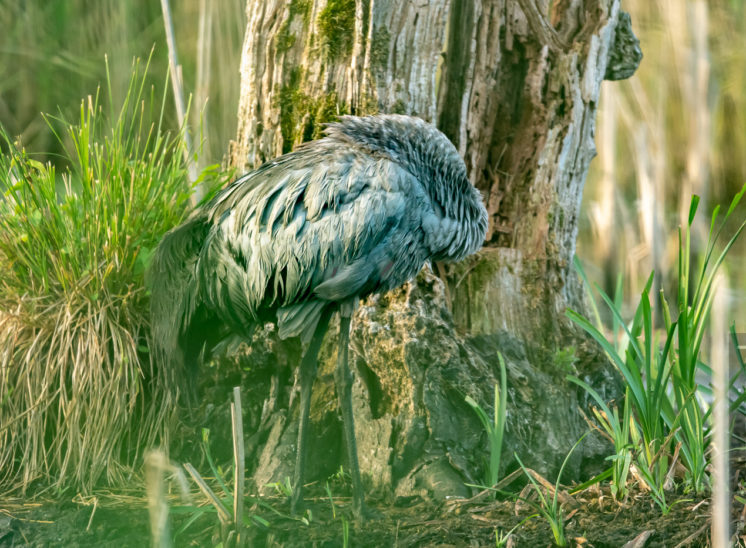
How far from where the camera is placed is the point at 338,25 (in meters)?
3.11

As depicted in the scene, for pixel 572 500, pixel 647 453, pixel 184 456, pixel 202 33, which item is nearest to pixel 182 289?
pixel 184 456

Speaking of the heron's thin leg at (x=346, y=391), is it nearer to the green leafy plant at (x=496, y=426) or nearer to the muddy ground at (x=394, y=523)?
the muddy ground at (x=394, y=523)

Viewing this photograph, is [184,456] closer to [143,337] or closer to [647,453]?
[143,337]

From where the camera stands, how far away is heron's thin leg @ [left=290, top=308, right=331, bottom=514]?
272 cm

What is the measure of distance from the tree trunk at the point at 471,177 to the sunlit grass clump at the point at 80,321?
50 centimetres

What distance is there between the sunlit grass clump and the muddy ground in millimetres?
215

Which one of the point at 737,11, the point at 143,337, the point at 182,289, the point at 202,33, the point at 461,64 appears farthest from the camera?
the point at 737,11

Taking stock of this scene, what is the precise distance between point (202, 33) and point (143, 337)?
1.90 m

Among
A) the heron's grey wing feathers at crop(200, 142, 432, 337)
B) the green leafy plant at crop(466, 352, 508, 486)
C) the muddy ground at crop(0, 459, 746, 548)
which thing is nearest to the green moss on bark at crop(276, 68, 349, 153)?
the heron's grey wing feathers at crop(200, 142, 432, 337)

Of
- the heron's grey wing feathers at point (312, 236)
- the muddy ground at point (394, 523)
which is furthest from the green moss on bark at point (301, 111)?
the muddy ground at point (394, 523)

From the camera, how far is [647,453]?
2.61 metres

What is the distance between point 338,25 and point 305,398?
144 cm

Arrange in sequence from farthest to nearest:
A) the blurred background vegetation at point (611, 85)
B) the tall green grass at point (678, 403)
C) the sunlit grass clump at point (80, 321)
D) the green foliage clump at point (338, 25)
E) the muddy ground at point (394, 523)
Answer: the blurred background vegetation at point (611, 85), the green foliage clump at point (338, 25), the sunlit grass clump at point (80, 321), the tall green grass at point (678, 403), the muddy ground at point (394, 523)

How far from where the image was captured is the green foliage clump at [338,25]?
3.10 m
